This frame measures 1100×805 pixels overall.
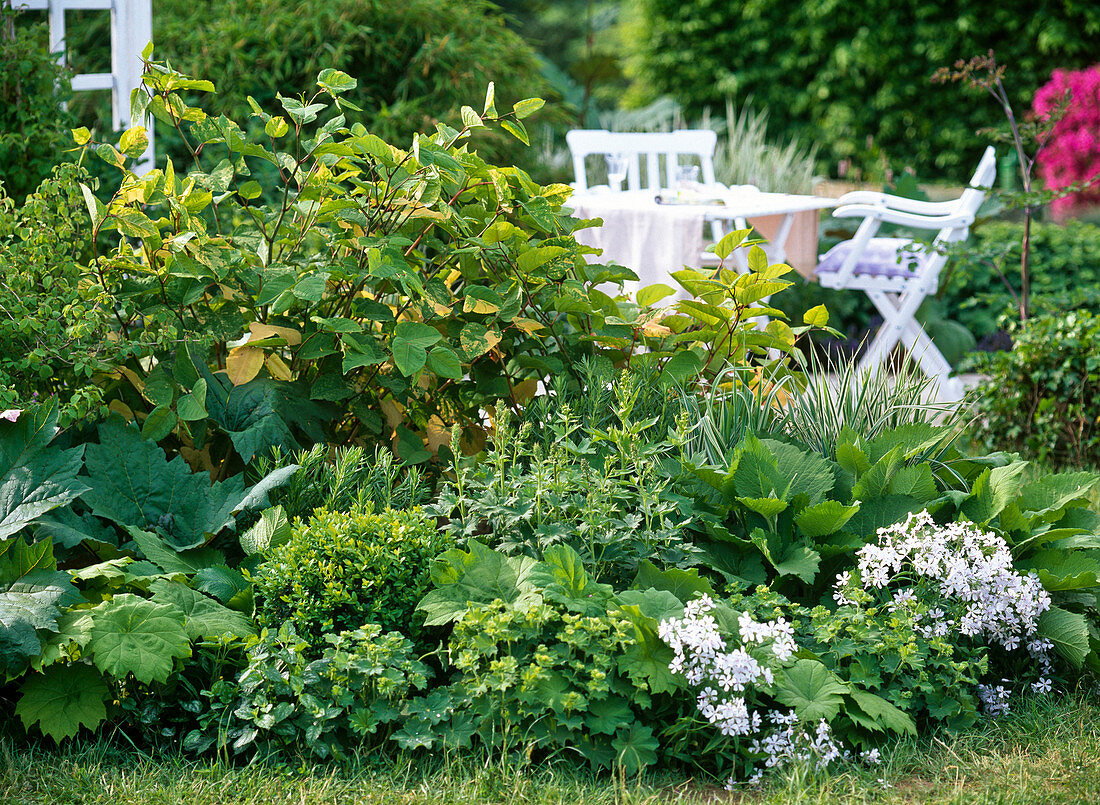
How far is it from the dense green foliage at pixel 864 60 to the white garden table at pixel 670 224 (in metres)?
5.21

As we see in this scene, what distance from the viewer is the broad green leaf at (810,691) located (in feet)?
6.16

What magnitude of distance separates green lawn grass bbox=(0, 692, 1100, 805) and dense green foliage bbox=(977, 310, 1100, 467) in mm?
2059

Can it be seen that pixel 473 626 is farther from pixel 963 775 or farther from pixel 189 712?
pixel 963 775

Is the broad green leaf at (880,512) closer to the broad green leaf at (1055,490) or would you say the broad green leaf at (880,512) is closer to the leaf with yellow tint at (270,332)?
the broad green leaf at (1055,490)

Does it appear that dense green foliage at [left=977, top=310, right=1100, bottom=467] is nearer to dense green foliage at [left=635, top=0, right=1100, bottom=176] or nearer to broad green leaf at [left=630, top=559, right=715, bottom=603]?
broad green leaf at [left=630, top=559, right=715, bottom=603]

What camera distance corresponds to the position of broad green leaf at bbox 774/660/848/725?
1.88 meters

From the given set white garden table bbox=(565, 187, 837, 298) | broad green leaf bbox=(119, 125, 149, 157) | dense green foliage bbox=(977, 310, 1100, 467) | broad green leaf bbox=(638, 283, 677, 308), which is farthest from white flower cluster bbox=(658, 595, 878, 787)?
white garden table bbox=(565, 187, 837, 298)

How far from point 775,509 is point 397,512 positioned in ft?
2.71

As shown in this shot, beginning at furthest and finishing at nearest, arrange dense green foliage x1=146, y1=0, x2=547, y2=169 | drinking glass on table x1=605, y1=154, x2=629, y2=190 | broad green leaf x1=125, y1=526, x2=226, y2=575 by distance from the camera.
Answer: dense green foliage x1=146, y1=0, x2=547, y2=169, drinking glass on table x1=605, y1=154, x2=629, y2=190, broad green leaf x1=125, y1=526, x2=226, y2=575

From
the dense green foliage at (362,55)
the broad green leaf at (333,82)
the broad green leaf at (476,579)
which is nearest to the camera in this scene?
the broad green leaf at (476,579)

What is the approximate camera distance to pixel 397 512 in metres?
2.15

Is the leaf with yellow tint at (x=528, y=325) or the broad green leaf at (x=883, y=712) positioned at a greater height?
the leaf with yellow tint at (x=528, y=325)

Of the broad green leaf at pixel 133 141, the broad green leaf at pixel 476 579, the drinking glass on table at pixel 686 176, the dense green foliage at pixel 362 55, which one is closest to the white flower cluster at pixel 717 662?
the broad green leaf at pixel 476 579

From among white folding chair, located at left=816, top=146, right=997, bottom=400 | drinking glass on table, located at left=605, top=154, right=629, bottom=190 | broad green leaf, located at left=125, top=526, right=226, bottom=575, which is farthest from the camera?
drinking glass on table, located at left=605, top=154, right=629, bottom=190
